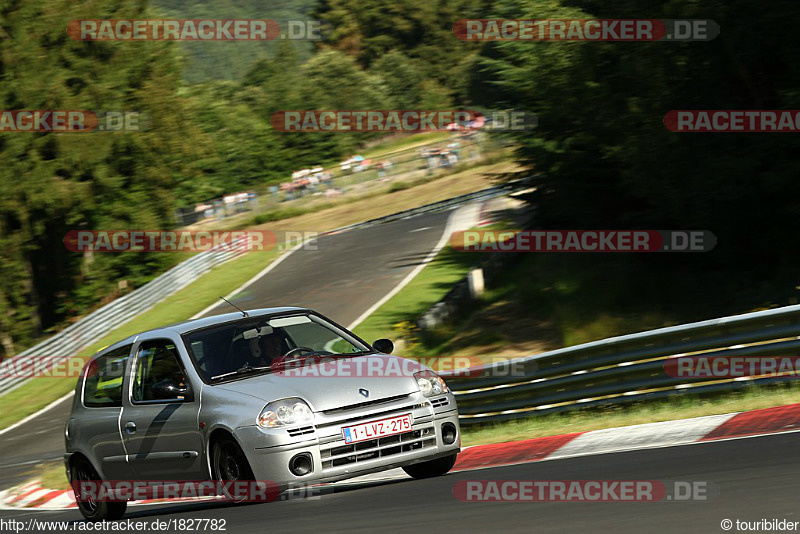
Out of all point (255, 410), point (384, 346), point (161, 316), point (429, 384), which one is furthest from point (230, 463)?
point (161, 316)

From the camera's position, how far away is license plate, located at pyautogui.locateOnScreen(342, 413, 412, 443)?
7.50 metres

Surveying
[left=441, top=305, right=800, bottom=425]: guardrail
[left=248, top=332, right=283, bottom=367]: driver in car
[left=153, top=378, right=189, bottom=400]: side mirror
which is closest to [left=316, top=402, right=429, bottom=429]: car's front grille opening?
[left=248, top=332, right=283, bottom=367]: driver in car

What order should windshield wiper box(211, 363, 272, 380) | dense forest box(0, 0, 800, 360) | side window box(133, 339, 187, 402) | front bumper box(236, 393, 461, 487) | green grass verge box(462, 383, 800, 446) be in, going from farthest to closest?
dense forest box(0, 0, 800, 360)
green grass verge box(462, 383, 800, 446)
side window box(133, 339, 187, 402)
windshield wiper box(211, 363, 272, 380)
front bumper box(236, 393, 461, 487)

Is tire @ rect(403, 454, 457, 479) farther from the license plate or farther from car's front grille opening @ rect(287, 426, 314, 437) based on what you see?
car's front grille opening @ rect(287, 426, 314, 437)

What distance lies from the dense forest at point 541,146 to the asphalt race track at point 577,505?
38.4 feet

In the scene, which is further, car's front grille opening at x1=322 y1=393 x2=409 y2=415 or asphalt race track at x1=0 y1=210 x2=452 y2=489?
asphalt race track at x1=0 y1=210 x2=452 y2=489

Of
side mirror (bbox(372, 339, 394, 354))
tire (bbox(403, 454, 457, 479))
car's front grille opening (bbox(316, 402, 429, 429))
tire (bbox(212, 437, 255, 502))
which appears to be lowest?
tire (bbox(403, 454, 457, 479))

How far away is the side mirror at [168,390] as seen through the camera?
7.94 m

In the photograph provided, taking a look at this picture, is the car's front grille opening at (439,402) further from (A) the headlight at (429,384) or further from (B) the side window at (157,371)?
(B) the side window at (157,371)

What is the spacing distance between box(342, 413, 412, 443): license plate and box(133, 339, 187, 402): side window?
142 centimetres

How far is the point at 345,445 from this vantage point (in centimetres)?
748

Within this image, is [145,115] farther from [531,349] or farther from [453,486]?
[453,486]

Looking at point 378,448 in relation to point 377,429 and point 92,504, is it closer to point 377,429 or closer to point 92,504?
point 377,429

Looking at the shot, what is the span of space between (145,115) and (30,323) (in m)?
8.60
